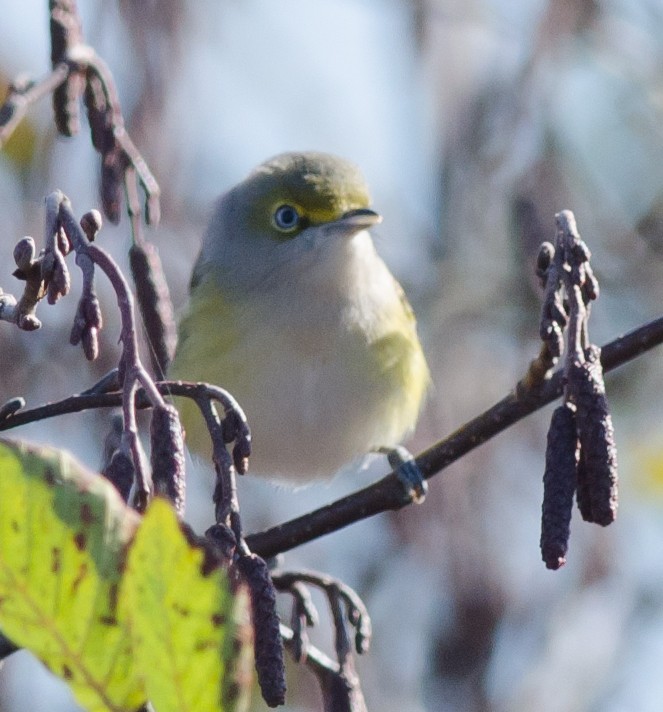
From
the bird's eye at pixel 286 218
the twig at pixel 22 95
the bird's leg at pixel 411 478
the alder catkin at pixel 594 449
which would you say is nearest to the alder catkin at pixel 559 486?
the alder catkin at pixel 594 449

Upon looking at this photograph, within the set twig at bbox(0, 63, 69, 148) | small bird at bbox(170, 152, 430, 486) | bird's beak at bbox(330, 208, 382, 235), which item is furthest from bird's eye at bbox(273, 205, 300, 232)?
twig at bbox(0, 63, 69, 148)

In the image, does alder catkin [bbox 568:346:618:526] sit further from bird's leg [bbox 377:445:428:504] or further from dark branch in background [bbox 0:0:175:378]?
dark branch in background [bbox 0:0:175:378]

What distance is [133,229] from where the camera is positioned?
2.15 m

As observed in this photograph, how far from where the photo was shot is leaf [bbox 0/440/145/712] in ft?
3.24

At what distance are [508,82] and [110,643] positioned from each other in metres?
3.86

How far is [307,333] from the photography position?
3.50 metres

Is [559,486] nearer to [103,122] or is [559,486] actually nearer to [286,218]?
[103,122]

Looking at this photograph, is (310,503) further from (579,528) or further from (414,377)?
(414,377)

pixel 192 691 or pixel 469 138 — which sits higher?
pixel 192 691

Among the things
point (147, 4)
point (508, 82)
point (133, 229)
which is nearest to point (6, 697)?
point (133, 229)

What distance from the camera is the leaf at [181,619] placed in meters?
0.93

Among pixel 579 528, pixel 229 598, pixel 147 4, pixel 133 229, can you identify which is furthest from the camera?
pixel 579 528

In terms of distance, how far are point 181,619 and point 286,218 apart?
117 inches

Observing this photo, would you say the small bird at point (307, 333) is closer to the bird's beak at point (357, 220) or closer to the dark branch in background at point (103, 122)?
the bird's beak at point (357, 220)
